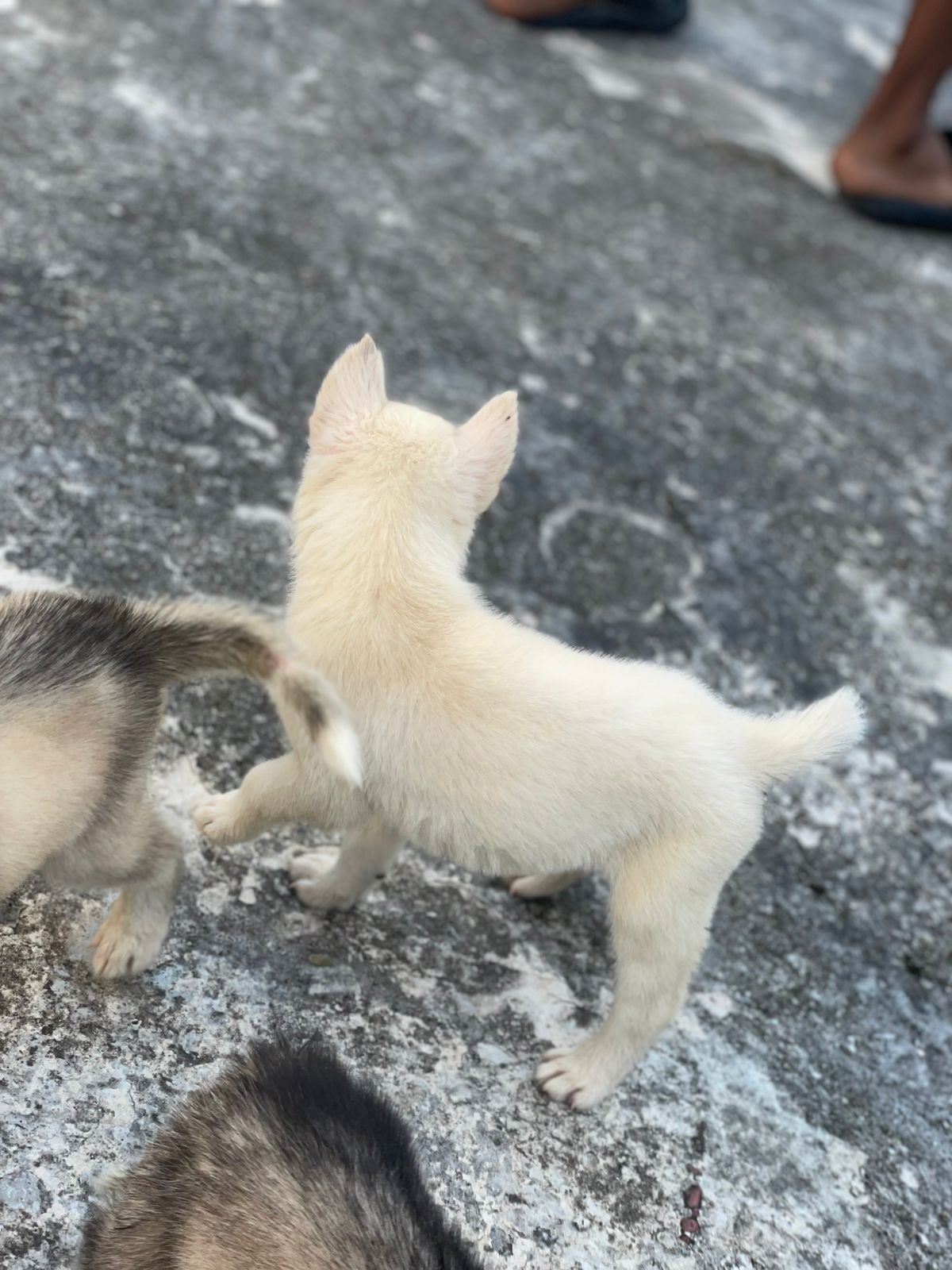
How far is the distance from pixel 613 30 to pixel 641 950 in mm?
5720

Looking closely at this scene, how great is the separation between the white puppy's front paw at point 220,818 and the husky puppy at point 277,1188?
587 mm

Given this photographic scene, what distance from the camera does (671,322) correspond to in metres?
4.80

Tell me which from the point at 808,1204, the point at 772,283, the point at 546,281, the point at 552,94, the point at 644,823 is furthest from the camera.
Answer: the point at 552,94

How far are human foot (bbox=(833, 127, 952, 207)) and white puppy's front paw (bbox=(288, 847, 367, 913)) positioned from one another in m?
4.57

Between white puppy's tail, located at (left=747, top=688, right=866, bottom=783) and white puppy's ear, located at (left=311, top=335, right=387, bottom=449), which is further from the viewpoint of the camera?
white puppy's ear, located at (left=311, top=335, right=387, bottom=449)

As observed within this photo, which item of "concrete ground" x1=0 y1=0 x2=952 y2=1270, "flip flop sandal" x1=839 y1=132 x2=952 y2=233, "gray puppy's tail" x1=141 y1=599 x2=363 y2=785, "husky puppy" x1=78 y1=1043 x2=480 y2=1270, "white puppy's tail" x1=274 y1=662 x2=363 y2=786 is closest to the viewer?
"husky puppy" x1=78 y1=1043 x2=480 y2=1270

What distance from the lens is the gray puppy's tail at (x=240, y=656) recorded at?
2004mm

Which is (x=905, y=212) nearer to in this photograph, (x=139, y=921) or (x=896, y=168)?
(x=896, y=168)

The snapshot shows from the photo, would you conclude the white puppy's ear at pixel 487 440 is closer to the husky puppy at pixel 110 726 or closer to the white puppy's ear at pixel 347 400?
the white puppy's ear at pixel 347 400

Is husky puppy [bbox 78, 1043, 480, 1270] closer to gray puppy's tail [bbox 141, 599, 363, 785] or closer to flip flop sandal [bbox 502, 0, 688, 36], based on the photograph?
gray puppy's tail [bbox 141, 599, 363, 785]

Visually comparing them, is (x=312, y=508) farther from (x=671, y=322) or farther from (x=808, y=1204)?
(x=671, y=322)

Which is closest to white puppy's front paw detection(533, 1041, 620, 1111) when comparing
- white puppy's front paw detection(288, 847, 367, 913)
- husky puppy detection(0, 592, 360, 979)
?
white puppy's front paw detection(288, 847, 367, 913)

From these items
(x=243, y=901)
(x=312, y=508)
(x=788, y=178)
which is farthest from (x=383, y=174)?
(x=243, y=901)

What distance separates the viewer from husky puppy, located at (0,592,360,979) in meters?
1.93
